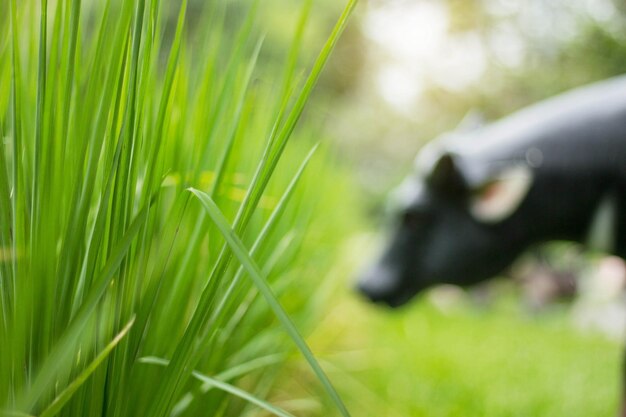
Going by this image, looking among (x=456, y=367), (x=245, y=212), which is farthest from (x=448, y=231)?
(x=245, y=212)

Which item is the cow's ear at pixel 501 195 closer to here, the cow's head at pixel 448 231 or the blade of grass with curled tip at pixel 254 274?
the cow's head at pixel 448 231

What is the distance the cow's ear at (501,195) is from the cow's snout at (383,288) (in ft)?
1.03

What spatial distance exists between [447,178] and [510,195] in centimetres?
20

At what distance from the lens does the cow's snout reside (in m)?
1.71

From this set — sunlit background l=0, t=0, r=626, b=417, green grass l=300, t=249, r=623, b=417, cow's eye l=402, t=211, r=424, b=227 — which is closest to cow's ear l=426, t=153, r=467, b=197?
cow's eye l=402, t=211, r=424, b=227

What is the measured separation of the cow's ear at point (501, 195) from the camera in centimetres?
134

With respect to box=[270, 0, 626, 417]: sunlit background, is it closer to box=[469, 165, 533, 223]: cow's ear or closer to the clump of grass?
box=[469, 165, 533, 223]: cow's ear

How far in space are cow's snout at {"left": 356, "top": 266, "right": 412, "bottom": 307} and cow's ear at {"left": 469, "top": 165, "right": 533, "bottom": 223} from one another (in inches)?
12.4

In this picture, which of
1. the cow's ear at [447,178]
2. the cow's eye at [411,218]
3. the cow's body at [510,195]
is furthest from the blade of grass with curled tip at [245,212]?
the cow's eye at [411,218]

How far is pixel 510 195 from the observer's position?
1.35m

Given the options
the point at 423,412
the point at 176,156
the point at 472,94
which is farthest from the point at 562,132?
the point at 472,94

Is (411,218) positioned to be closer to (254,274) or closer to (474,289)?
(254,274)

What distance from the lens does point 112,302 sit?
478 mm

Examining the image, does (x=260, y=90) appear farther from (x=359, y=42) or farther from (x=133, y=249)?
(x=359, y=42)
